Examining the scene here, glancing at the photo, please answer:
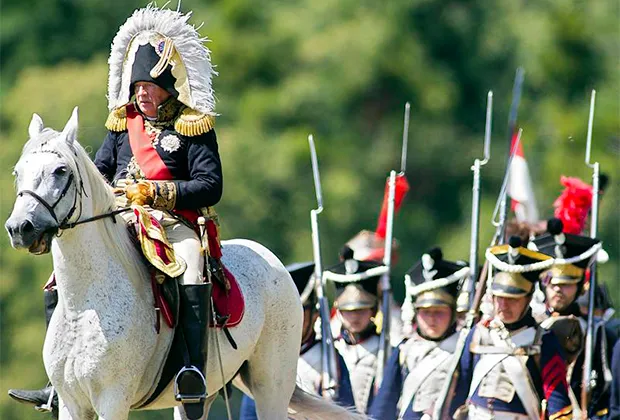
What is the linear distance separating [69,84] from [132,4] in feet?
29.4

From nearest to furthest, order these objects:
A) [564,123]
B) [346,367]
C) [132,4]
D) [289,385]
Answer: [289,385]
[346,367]
[564,123]
[132,4]

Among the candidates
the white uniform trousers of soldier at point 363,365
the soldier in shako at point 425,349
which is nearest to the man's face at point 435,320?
the soldier in shako at point 425,349

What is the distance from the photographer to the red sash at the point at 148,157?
1152cm

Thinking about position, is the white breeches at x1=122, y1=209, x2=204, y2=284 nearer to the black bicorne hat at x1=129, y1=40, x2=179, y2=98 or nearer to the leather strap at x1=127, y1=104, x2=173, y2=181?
the leather strap at x1=127, y1=104, x2=173, y2=181

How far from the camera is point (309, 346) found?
619 inches

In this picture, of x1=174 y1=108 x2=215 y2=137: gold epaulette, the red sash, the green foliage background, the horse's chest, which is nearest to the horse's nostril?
the horse's chest

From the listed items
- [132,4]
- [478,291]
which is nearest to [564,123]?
[132,4]

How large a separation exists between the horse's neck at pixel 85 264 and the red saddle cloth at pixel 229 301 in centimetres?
70

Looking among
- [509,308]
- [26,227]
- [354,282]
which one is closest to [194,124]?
[26,227]

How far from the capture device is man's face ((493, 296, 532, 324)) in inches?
546

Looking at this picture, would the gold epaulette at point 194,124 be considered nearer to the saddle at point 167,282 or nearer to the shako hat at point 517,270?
the saddle at point 167,282

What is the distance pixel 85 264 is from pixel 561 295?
534cm

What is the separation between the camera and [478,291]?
51.0ft

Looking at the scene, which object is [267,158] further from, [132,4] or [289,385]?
[289,385]
